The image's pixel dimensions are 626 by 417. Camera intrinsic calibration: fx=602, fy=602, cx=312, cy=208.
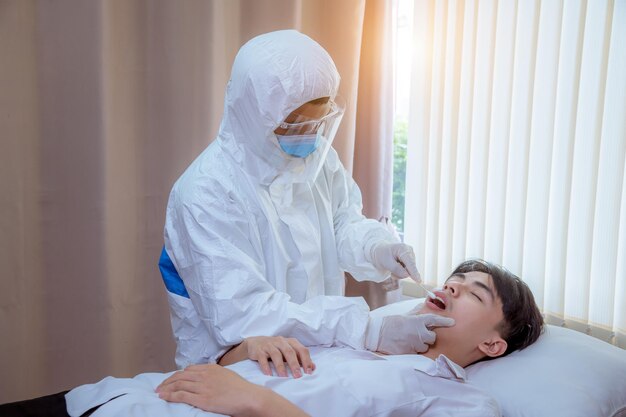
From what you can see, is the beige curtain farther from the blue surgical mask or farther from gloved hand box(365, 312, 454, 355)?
gloved hand box(365, 312, 454, 355)

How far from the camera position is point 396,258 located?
1771 millimetres

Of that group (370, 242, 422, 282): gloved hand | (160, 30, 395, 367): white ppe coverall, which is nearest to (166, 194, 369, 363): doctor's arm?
(160, 30, 395, 367): white ppe coverall

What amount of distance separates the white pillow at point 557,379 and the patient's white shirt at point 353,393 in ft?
0.58

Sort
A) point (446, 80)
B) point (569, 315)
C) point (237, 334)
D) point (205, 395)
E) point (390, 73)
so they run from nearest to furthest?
point (205, 395) → point (237, 334) → point (569, 315) → point (446, 80) → point (390, 73)

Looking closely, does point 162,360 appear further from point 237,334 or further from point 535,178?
point 535,178

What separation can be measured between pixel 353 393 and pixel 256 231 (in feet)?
1.69

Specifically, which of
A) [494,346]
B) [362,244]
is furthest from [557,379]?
[362,244]

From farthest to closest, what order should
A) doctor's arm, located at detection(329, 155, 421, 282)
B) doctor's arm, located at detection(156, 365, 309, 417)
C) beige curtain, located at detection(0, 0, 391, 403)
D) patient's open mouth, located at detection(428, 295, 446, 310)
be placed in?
beige curtain, located at detection(0, 0, 391, 403) < doctor's arm, located at detection(329, 155, 421, 282) < patient's open mouth, located at detection(428, 295, 446, 310) < doctor's arm, located at detection(156, 365, 309, 417)

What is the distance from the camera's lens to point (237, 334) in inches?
56.1

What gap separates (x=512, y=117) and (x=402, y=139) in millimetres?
689

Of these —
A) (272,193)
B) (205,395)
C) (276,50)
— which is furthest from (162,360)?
(276,50)

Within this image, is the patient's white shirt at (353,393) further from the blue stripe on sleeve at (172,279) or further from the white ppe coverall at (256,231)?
the blue stripe on sleeve at (172,279)

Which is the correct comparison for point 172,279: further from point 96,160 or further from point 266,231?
point 96,160

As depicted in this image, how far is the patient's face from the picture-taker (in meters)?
1.62
